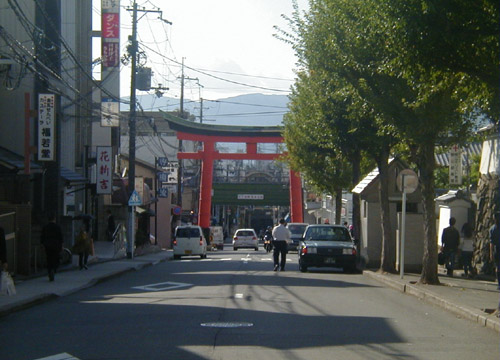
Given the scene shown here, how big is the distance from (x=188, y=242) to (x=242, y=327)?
25.3 metres

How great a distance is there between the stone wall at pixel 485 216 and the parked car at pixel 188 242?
17.8 m

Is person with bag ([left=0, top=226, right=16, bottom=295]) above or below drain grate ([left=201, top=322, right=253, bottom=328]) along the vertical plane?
above

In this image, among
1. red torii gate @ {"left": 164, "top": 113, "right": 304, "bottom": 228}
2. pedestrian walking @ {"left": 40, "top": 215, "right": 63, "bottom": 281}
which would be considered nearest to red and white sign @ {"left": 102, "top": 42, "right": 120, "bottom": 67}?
red torii gate @ {"left": 164, "top": 113, "right": 304, "bottom": 228}

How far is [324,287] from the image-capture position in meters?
17.4

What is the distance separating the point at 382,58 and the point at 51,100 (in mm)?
11484

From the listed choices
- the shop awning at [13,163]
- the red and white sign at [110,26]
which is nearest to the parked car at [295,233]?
the red and white sign at [110,26]

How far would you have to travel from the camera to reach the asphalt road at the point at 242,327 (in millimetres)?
8820

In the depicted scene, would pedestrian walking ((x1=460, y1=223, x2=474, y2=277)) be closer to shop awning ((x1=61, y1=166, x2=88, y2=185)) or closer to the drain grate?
the drain grate

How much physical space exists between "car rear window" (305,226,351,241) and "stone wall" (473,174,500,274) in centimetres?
510

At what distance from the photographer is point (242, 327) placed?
10609 millimetres

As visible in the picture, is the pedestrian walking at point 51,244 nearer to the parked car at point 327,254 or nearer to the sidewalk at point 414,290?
the sidewalk at point 414,290

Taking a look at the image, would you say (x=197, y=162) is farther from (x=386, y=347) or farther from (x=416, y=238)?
(x=386, y=347)

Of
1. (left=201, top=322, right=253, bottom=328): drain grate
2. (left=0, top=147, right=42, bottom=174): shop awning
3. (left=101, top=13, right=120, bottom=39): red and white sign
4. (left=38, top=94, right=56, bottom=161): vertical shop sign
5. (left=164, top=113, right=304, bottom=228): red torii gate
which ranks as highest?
(left=101, top=13, right=120, bottom=39): red and white sign

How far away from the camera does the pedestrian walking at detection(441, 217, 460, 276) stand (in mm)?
20109
